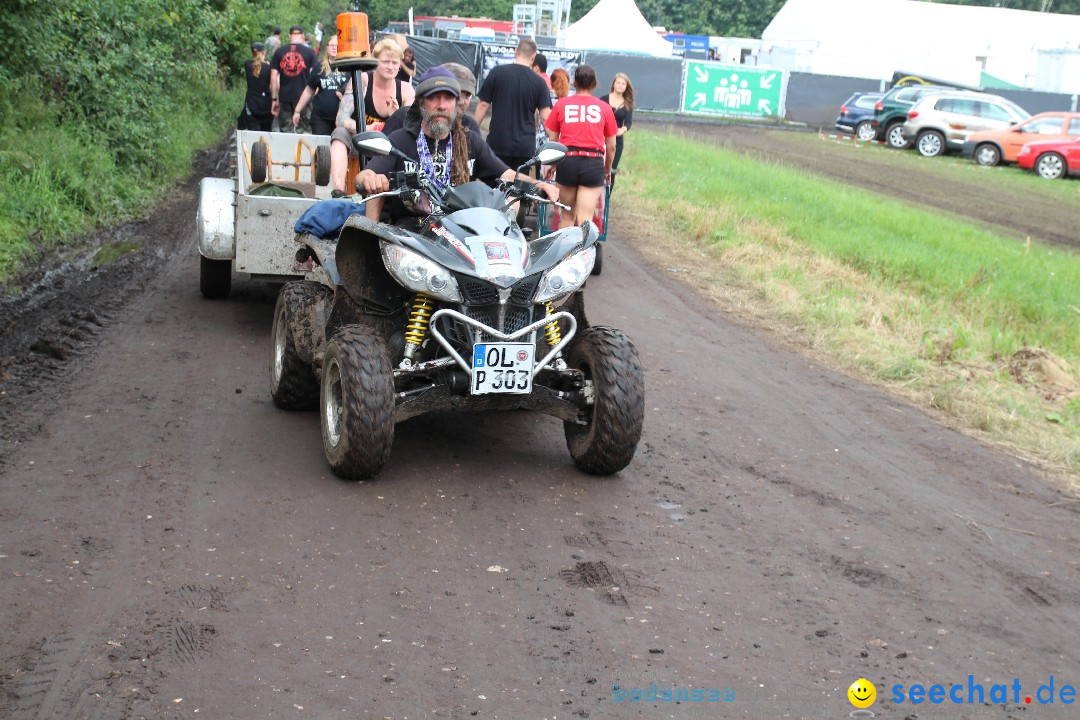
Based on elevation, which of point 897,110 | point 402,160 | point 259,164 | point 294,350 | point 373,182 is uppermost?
point 897,110

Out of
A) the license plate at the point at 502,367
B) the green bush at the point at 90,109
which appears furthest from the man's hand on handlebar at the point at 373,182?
the green bush at the point at 90,109

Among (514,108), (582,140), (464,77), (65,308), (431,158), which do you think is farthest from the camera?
(514,108)

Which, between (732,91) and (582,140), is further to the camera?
(732,91)

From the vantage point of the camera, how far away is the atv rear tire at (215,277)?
984 cm

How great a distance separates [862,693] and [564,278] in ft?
8.57

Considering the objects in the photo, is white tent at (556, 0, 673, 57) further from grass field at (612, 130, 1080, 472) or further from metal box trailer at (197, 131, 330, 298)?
metal box trailer at (197, 131, 330, 298)

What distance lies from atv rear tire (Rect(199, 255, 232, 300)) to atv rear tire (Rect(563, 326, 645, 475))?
15.3ft

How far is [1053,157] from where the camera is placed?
29516 millimetres

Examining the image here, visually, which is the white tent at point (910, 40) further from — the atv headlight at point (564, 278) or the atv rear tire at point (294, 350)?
the atv headlight at point (564, 278)

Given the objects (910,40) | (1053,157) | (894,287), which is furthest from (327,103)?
(910,40)

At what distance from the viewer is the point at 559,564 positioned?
5055 mm

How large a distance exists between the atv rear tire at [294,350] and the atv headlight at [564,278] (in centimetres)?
154

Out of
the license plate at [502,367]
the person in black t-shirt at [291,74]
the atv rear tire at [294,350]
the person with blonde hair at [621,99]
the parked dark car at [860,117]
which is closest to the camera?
the license plate at [502,367]

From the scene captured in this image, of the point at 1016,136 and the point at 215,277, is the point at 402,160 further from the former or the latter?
the point at 1016,136
